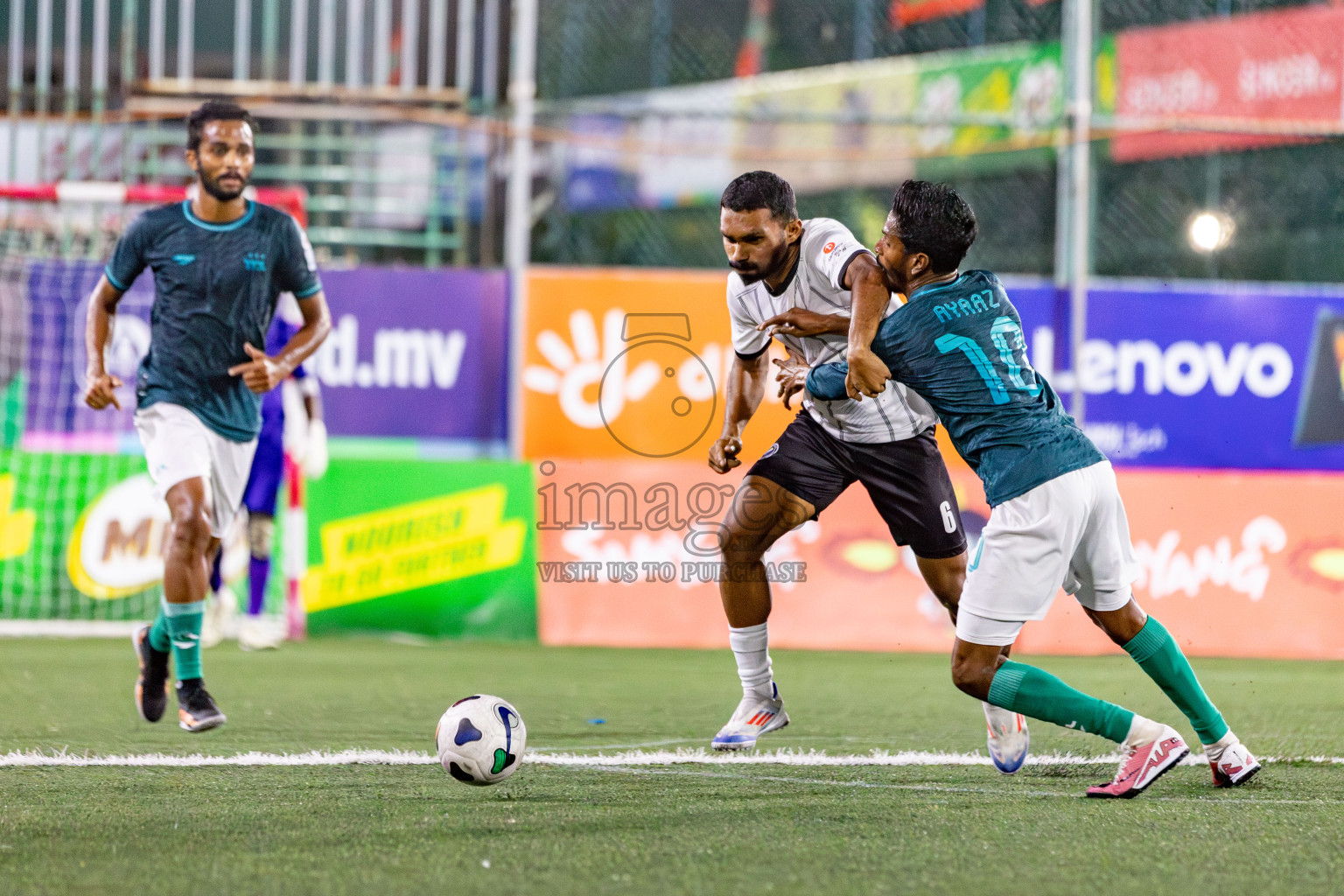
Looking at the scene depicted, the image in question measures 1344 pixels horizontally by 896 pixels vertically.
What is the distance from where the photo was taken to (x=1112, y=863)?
3.30 m

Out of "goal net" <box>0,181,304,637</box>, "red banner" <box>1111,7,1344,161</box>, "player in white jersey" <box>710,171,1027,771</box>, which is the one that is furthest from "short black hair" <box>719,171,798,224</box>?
"red banner" <box>1111,7,1344,161</box>

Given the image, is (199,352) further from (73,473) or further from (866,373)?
(73,473)

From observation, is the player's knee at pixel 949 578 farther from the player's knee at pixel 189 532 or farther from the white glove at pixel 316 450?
the white glove at pixel 316 450

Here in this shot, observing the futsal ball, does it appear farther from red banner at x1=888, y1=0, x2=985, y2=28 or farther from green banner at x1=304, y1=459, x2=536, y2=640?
red banner at x1=888, y1=0, x2=985, y2=28

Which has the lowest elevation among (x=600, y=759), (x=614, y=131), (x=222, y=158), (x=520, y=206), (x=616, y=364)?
(x=600, y=759)

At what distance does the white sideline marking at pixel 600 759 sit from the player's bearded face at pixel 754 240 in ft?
4.85

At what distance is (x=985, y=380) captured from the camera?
13.2 ft

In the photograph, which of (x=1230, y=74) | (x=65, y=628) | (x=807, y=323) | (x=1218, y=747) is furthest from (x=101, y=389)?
(x=1230, y=74)

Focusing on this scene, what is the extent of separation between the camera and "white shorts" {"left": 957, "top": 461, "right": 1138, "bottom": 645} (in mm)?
3947

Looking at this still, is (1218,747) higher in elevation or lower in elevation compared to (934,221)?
lower

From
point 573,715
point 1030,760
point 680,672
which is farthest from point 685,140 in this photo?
point 1030,760

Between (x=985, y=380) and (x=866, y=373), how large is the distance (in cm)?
30

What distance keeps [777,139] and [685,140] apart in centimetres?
96

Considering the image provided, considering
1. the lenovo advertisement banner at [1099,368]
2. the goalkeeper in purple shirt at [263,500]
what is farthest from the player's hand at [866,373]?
the lenovo advertisement banner at [1099,368]
